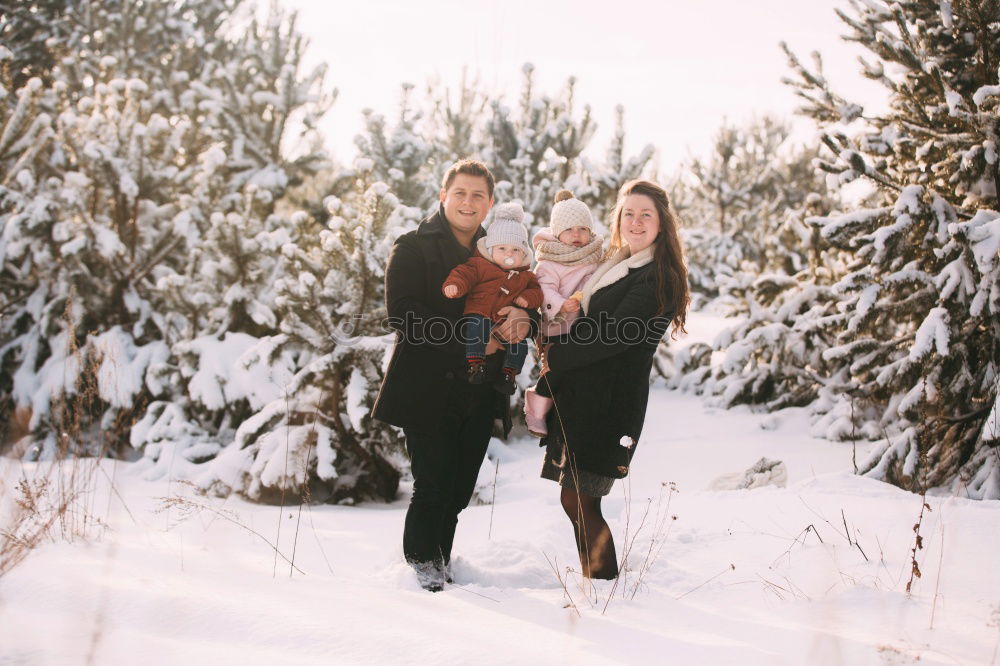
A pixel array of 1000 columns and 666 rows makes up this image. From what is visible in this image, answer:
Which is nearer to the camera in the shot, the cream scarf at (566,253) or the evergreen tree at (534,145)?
the cream scarf at (566,253)

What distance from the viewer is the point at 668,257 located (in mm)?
2781

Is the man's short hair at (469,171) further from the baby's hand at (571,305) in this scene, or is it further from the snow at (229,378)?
the snow at (229,378)

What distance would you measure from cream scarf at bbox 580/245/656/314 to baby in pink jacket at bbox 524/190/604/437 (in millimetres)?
69

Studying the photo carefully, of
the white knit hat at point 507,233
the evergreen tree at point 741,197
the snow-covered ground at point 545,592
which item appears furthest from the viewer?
the evergreen tree at point 741,197

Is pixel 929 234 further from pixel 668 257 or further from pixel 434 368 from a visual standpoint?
pixel 434 368

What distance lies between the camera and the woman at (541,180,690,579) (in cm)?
269

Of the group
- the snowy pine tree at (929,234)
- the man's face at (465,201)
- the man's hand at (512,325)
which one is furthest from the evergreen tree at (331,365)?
the snowy pine tree at (929,234)

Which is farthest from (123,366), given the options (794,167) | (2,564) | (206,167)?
(794,167)

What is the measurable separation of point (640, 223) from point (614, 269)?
0.23 metres

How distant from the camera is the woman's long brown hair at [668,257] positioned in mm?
2732

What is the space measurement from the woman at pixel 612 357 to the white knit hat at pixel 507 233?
345 millimetres

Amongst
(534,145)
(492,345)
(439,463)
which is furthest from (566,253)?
(534,145)

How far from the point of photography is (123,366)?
6.84 m

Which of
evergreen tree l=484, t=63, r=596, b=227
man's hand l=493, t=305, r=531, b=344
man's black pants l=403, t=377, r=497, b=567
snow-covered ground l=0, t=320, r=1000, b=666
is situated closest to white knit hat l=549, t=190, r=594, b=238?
man's hand l=493, t=305, r=531, b=344
